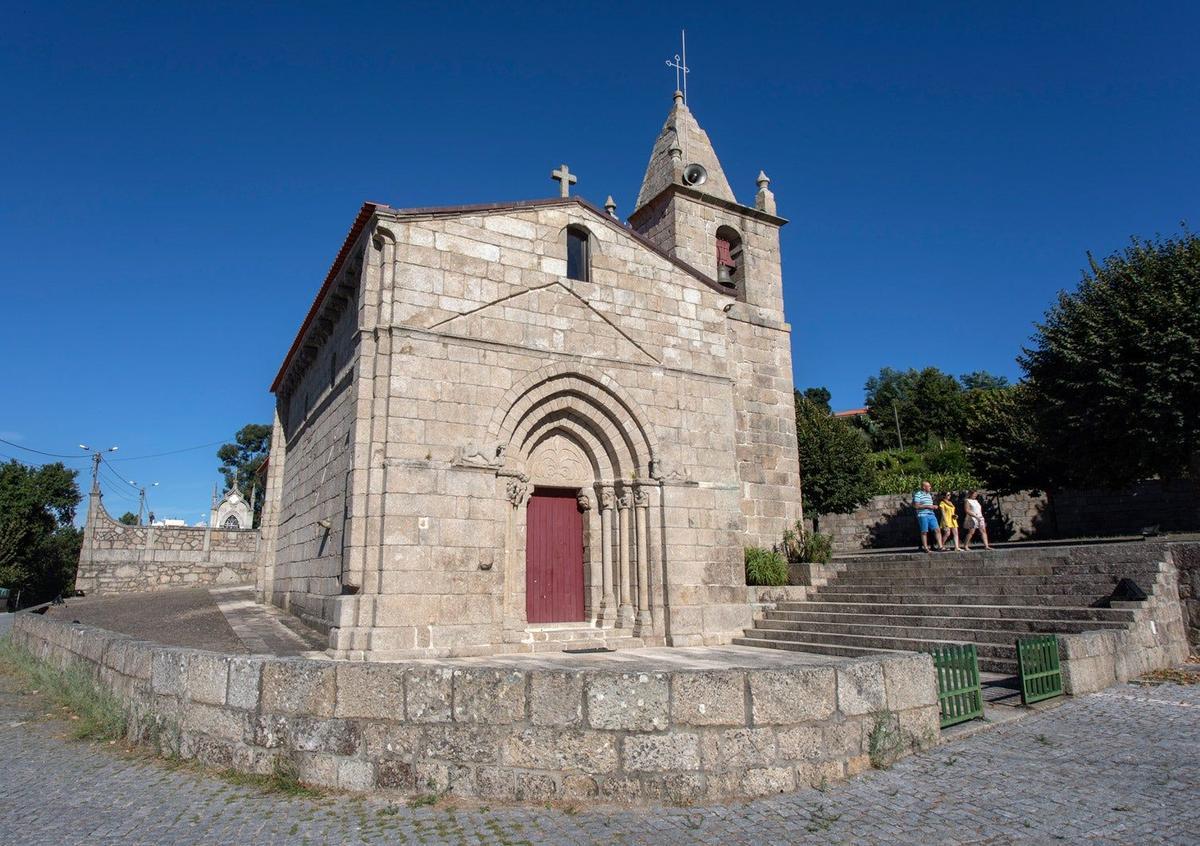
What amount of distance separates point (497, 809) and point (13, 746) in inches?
194

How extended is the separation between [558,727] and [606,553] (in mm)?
6930

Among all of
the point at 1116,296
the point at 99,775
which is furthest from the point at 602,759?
the point at 1116,296

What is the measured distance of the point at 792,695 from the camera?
195 inches

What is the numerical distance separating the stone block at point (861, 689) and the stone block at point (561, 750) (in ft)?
5.75

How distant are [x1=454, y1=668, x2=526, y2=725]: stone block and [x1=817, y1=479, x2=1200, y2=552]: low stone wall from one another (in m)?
17.4

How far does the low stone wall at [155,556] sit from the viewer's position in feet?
72.3

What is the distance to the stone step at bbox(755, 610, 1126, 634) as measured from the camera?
854 cm

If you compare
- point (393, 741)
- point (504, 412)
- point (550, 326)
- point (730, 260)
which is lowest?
point (393, 741)

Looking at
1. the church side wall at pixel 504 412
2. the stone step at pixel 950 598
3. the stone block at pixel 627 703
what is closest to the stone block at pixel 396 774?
the stone block at pixel 627 703

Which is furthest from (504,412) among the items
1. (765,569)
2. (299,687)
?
(299,687)

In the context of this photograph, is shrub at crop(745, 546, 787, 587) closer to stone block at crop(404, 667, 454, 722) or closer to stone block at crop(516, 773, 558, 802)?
stone block at crop(516, 773, 558, 802)

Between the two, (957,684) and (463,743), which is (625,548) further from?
(463,743)

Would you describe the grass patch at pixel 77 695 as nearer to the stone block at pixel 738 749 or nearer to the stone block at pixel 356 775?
the stone block at pixel 356 775

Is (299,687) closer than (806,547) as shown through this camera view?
Yes
